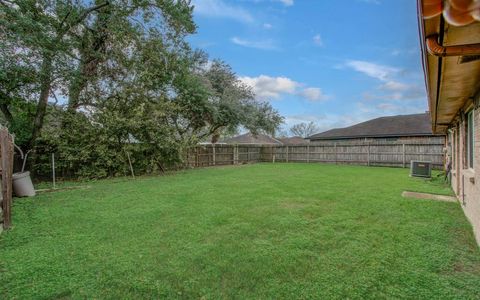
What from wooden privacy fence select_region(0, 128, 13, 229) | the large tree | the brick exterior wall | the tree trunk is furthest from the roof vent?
the tree trunk

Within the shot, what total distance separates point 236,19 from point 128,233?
875cm

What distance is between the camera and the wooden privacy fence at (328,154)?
12.8 meters

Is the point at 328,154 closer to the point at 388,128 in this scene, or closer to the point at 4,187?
the point at 388,128

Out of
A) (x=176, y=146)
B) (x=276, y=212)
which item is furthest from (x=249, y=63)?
(x=276, y=212)

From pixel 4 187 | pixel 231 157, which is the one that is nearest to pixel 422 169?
pixel 231 157

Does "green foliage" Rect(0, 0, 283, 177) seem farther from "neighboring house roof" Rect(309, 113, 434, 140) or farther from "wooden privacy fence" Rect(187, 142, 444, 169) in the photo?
"neighboring house roof" Rect(309, 113, 434, 140)

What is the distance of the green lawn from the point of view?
81.5 inches

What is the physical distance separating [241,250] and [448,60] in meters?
2.50

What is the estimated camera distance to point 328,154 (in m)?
16.1

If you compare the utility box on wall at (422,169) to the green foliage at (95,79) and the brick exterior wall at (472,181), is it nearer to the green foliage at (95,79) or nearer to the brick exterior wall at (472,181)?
the brick exterior wall at (472,181)

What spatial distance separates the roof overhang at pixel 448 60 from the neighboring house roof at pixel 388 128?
14.4 m

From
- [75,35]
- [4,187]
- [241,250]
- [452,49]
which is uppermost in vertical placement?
[75,35]

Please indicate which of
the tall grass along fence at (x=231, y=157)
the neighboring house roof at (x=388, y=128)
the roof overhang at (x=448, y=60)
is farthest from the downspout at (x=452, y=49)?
the neighboring house roof at (x=388, y=128)

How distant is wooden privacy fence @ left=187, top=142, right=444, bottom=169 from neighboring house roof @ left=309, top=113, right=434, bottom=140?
272 cm
